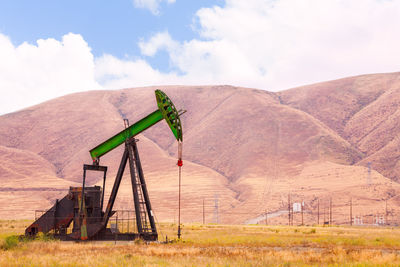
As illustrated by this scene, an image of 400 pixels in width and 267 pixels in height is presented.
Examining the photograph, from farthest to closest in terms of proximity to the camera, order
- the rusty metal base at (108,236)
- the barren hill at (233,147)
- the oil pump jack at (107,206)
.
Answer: the barren hill at (233,147) → the rusty metal base at (108,236) → the oil pump jack at (107,206)

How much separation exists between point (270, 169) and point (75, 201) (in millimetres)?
92270

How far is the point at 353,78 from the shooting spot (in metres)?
162

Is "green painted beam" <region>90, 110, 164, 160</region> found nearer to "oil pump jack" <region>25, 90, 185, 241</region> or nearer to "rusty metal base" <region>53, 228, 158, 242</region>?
"oil pump jack" <region>25, 90, 185, 241</region>

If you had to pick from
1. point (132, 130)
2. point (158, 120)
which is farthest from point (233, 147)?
point (158, 120)

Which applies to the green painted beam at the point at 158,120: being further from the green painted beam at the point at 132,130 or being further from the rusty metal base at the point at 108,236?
the rusty metal base at the point at 108,236

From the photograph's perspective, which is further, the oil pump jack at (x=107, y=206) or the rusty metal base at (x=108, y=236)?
the rusty metal base at (x=108, y=236)

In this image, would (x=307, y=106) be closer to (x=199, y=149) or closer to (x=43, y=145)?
(x=199, y=149)

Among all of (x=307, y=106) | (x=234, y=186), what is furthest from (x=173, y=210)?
(x=307, y=106)

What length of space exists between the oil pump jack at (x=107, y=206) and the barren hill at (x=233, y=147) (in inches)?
2517

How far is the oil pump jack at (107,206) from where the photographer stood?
19359mm

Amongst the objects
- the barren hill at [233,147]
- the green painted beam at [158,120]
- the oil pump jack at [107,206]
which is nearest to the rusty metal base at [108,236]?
the oil pump jack at [107,206]

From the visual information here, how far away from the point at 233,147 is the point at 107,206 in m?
106

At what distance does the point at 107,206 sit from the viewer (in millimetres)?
19891

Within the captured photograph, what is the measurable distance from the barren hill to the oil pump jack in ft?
210
